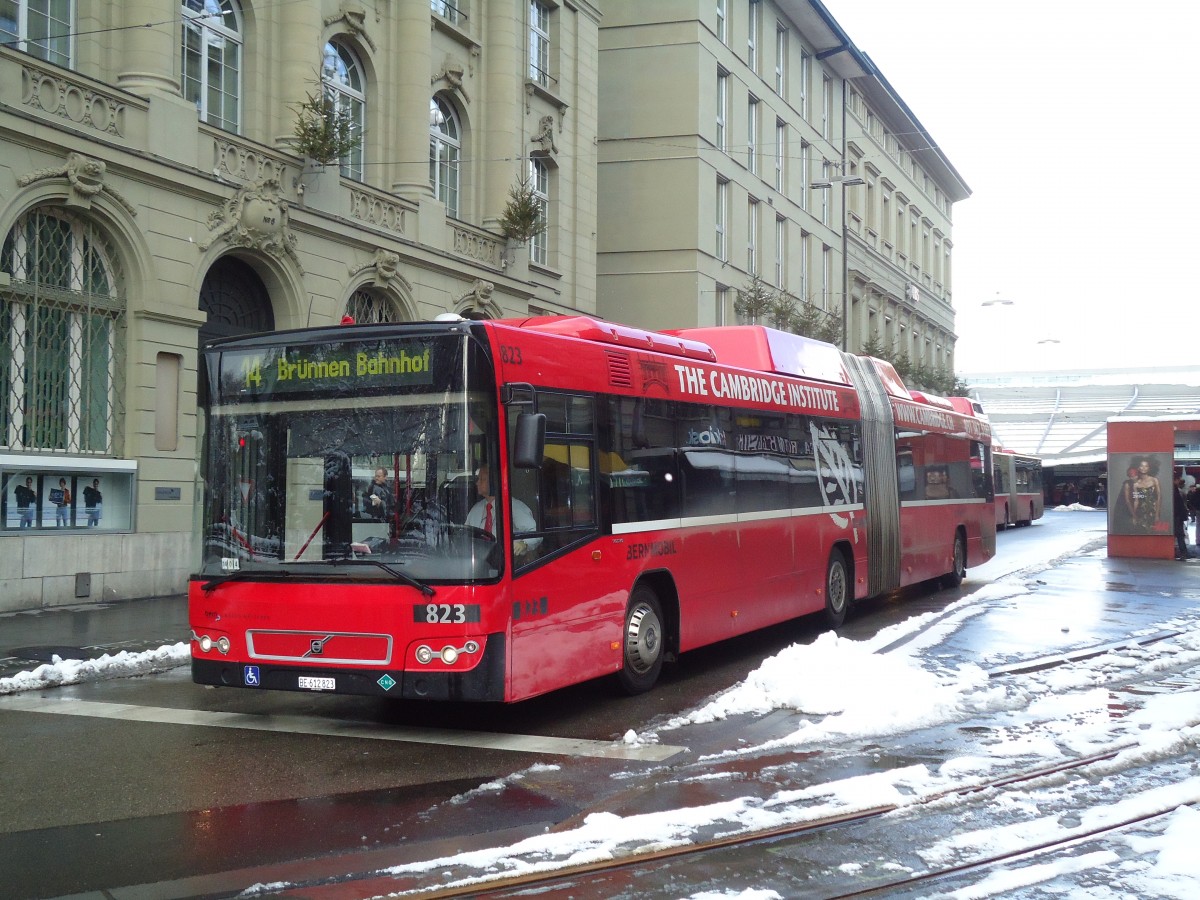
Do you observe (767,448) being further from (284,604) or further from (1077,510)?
(1077,510)

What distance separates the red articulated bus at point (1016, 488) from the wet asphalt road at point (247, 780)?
3513 cm

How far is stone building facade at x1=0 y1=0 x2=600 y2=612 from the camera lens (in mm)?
16375

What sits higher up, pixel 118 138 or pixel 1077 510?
pixel 118 138

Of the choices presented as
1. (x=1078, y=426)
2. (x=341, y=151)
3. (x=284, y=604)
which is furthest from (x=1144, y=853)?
(x=1078, y=426)

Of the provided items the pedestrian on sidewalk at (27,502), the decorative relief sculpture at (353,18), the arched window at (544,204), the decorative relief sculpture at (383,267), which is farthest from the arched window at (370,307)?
the pedestrian on sidewalk at (27,502)

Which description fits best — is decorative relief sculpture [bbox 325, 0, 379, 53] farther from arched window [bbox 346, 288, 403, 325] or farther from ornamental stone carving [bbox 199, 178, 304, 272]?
arched window [bbox 346, 288, 403, 325]

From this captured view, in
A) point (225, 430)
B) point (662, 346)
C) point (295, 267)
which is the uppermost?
point (295, 267)

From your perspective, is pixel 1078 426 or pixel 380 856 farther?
pixel 1078 426

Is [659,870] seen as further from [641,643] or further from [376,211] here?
[376,211]

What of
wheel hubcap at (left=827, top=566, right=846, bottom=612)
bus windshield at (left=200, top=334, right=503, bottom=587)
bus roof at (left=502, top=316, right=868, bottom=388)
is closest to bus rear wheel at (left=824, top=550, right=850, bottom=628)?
wheel hubcap at (left=827, top=566, right=846, bottom=612)

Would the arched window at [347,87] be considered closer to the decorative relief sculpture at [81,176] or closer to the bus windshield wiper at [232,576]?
the decorative relief sculpture at [81,176]

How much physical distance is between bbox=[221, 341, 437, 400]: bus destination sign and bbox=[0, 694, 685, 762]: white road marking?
241cm

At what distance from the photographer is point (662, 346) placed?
11.3 m

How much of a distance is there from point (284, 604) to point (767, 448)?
6048 mm
